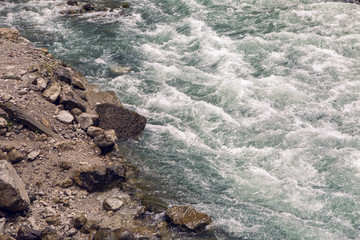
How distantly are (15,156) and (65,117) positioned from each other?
228 cm

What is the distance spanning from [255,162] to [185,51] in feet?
25.4

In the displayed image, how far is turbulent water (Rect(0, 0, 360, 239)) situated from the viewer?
36.0 feet

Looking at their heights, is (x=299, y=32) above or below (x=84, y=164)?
above

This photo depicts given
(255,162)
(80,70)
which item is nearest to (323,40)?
(255,162)

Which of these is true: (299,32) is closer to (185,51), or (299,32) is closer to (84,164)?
(185,51)

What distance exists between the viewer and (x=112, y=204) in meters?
10.4

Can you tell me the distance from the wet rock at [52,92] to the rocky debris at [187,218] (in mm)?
5313

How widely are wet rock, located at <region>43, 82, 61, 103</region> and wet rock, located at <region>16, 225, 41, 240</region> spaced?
4.89 m

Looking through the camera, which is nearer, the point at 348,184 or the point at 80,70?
the point at 348,184

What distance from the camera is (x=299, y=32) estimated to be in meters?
18.9

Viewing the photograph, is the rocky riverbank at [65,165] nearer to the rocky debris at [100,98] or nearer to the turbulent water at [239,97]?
the rocky debris at [100,98]

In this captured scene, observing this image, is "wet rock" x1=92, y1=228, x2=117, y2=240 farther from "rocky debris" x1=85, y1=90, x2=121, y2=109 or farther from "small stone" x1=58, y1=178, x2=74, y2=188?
"rocky debris" x1=85, y1=90, x2=121, y2=109

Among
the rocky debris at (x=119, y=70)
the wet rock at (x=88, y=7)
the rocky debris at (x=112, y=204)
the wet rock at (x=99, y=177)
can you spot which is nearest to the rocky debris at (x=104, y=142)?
the wet rock at (x=99, y=177)

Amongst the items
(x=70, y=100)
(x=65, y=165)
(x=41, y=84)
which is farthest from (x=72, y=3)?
(x=65, y=165)
